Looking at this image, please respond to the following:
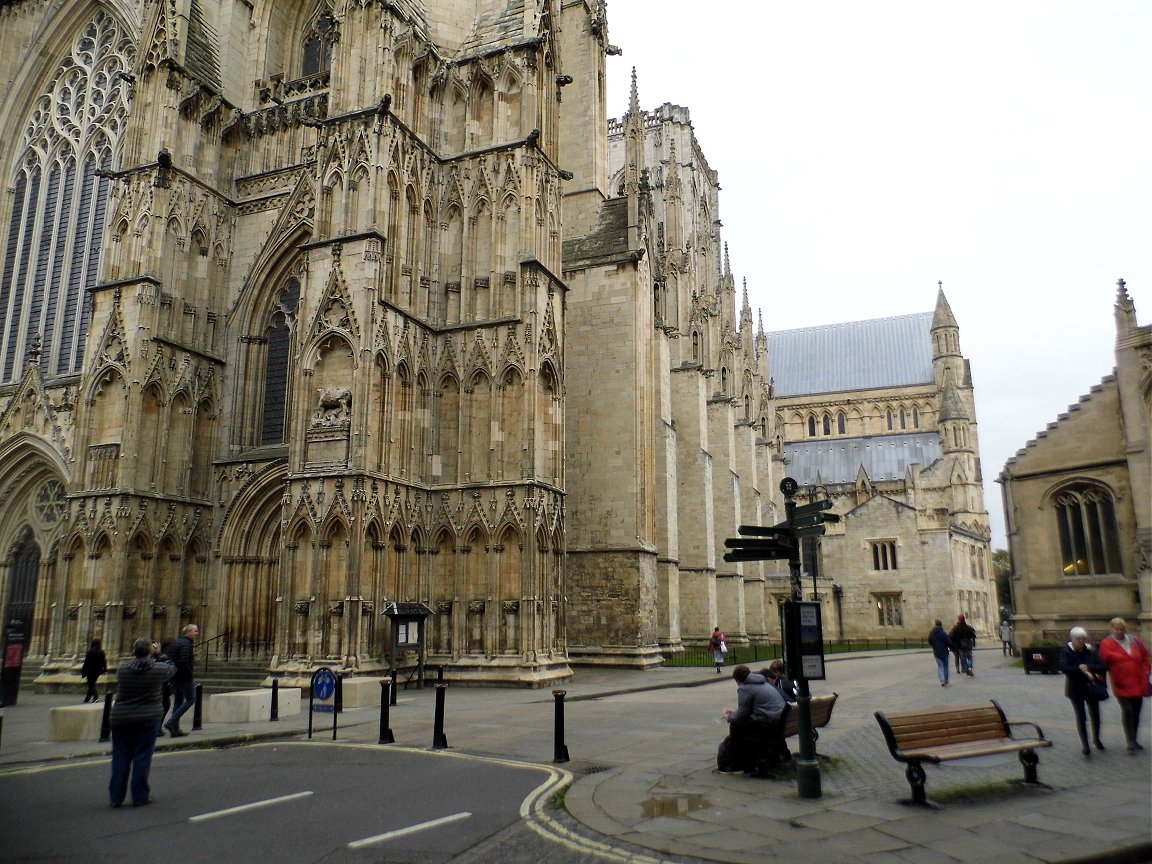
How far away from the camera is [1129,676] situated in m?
9.64

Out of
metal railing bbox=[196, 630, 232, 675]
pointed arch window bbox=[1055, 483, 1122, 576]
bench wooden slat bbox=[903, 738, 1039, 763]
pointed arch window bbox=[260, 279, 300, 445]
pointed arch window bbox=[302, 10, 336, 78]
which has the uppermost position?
pointed arch window bbox=[302, 10, 336, 78]

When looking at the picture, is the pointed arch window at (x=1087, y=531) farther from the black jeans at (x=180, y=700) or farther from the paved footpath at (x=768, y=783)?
the black jeans at (x=180, y=700)

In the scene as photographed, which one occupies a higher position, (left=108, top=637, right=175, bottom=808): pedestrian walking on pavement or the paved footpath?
(left=108, top=637, right=175, bottom=808): pedestrian walking on pavement

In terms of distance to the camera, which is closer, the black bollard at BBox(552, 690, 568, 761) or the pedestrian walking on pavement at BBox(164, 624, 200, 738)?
the black bollard at BBox(552, 690, 568, 761)

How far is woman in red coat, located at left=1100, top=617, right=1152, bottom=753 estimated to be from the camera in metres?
9.64

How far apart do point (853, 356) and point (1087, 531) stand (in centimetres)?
5580

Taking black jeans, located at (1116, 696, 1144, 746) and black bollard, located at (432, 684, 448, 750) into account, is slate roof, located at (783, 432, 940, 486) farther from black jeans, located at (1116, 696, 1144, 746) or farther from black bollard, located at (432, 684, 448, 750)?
black bollard, located at (432, 684, 448, 750)

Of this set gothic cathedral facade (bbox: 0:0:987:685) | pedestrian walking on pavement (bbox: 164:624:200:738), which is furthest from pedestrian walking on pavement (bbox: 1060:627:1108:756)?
gothic cathedral facade (bbox: 0:0:987:685)

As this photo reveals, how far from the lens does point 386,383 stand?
19.6 meters

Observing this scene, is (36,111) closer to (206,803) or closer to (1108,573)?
(206,803)

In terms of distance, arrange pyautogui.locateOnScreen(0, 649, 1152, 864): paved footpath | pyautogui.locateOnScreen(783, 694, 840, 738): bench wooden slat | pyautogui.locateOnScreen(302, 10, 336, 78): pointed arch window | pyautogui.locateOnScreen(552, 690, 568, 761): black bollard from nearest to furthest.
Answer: pyautogui.locateOnScreen(0, 649, 1152, 864): paved footpath
pyautogui.locateOnScreen(783, 694, 840, 738): bench wooden slat
pyautogui.locateOnScreen(552, 690, 568, 761): black bollard
pyautogui.locateOnScreen(302, 10, 336, 78): pointed arch window

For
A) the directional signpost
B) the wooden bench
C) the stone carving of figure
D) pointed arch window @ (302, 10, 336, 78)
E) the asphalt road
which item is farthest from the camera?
pointed arch window @ (302, 10, 336, 78)

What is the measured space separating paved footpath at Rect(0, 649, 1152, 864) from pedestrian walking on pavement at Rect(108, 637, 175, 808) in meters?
3.18

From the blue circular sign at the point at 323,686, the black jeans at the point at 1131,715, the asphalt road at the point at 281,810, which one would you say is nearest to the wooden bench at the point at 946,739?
the black jeans at the point at 1131,715
